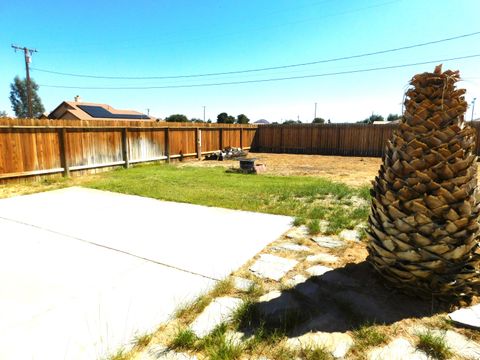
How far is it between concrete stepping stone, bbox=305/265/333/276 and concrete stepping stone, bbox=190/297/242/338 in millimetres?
770

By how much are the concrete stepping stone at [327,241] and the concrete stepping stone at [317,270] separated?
56cm

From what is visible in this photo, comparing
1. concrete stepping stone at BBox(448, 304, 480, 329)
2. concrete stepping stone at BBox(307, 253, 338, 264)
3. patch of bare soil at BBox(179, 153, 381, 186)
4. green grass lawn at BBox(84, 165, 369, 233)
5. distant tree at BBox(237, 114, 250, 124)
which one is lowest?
patch of bare soil at BBox(179, 153, 381, 186)

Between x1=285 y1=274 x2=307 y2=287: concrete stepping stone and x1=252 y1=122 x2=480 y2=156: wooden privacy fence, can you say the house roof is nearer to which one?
x1=252 y1=122 x2=480 y2=156: wooden privacy fence

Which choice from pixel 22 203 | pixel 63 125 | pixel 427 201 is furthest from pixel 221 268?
pixel 63 125

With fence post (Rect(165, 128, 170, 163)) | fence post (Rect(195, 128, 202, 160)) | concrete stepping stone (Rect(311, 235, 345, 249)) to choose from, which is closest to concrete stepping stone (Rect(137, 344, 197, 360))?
concrete stepping stone (Rect(311, 235, 345, 249))

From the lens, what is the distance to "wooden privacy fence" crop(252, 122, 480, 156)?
56.2 feet

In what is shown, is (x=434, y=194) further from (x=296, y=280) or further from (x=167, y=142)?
(x=167, y=142)

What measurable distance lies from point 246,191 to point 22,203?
421cm

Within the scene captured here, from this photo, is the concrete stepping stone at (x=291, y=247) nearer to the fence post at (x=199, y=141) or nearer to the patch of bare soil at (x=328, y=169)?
the patch of bare soil at (x=328, y=169)

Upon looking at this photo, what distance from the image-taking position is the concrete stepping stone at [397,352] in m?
1.66

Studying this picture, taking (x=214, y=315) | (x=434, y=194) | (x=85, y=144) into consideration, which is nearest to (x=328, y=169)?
(x=85, y=144)

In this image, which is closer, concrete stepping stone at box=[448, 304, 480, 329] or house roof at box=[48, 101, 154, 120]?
concrete stepping stone at box=[448, 304, 480, 329]

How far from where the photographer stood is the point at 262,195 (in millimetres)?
6293

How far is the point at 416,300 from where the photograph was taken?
7.19 ft
